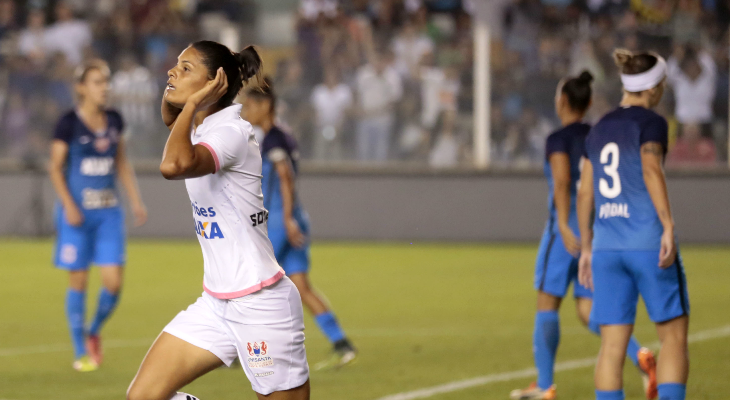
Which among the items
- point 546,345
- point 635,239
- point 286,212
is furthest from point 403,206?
point 635,239

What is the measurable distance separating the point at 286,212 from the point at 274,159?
389 mm

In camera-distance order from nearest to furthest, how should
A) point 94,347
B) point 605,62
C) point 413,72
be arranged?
1. point 94,347
2. point 605,62
3. point 413,72

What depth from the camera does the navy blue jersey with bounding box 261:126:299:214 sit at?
7.57 m

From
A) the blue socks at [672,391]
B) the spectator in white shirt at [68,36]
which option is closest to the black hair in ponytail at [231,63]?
the blue socks at [672,391]

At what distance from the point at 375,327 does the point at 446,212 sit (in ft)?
23.1

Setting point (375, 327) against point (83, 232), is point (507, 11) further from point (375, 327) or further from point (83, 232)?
point (83, 232)

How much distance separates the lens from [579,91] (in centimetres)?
642

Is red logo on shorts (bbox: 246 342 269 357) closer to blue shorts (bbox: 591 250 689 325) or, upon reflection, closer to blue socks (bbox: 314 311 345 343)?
blue shorts (bbox: 591 250 689 325)

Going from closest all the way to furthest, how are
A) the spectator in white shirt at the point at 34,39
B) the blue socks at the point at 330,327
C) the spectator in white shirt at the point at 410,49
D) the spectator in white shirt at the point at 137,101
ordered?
the blue socks at the point at 330,327
the spectator in white shirt at the point at 410,49
the spectator in white shirt at the point at 137,101
the spectator in white shirt at the point at 34,39

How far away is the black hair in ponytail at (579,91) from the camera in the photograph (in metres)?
6.42

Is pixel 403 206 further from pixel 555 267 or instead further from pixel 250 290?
pixel 250 290

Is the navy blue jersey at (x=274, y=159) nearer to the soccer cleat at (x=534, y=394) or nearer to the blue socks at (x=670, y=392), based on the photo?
the soccer cleat at (x=534, y=394)

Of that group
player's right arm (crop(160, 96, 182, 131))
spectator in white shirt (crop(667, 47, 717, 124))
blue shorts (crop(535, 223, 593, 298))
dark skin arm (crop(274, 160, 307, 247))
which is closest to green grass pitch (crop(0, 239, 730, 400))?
blue shorts (crop(535, 223, 593, 298))

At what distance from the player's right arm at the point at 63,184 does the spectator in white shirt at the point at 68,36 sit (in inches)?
381
